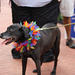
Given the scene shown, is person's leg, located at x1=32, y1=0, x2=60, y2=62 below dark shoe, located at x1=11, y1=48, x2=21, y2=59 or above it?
above

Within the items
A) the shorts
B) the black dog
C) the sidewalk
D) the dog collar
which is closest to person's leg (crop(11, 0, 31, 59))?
the shorts

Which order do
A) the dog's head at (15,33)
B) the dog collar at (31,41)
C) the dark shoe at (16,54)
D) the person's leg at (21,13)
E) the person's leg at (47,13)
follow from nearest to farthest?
the dog's head at (15,33)
the dog collar at (31,41)
the person's leg at (47,13)
the person's leg at (21,13)
the dark shoe at (16,54)

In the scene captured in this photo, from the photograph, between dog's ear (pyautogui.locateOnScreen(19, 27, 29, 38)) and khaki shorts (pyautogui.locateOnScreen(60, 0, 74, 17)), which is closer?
dog's ear (pyautogui.locateOnScreen(19, 27, 29, 38))

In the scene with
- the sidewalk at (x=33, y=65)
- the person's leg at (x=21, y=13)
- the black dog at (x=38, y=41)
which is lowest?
the sidewalk at (x=33, y=65)

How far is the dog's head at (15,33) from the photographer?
8.36ft

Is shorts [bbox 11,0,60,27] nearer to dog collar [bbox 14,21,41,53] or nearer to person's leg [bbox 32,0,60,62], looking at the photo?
person's leg [bbox 32,0,60,62]

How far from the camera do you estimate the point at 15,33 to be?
2.60 metres

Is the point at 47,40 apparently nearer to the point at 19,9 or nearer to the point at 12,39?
the point at 12,39

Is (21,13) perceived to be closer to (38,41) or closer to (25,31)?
(38,41)

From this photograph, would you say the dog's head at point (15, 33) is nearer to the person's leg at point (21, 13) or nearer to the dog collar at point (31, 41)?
the dog collar at point (31, 41)

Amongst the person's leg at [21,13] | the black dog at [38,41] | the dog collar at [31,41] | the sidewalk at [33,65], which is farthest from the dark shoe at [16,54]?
the dog collar at [31,41]

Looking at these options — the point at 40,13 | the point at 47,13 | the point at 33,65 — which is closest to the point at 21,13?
the point at 40,13

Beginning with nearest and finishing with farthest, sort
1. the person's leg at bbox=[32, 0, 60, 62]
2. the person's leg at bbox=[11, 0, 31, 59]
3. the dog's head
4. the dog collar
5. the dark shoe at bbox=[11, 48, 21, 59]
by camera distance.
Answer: the dog's head
the dog collar
the person's leg at bbox=[32, 0, 60, 62]
the person's leg at bbox=[11, 0, 31, 59]
the dark shoe at bbox=[11, 48, 21, 59]

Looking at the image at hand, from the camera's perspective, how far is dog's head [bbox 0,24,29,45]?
8.36 ft
